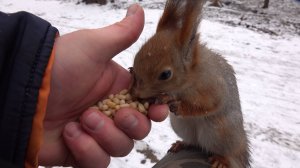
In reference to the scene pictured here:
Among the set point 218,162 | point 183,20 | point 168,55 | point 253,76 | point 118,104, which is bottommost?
point 253,76

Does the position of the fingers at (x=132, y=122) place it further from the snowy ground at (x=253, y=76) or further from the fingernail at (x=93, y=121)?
the snowy ground at (x=253, y=76)

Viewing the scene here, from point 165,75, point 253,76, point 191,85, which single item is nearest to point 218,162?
point 191,85

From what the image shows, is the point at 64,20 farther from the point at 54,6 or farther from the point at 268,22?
the point at 268,22

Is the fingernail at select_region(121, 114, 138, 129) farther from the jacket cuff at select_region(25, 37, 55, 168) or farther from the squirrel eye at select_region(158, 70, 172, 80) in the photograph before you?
the jacket cuff at select_region(25, 37, 55, 168)

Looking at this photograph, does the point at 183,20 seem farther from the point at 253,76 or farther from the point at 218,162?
the point at 253,76

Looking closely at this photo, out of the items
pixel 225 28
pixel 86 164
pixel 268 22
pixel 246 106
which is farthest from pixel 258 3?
pixel 86 164

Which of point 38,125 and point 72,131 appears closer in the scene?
point 38,125

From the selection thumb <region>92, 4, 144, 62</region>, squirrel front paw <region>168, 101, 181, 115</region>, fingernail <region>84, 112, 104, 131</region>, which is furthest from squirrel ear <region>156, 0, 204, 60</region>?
fingernail <region>84, 112, 104, 131</region>

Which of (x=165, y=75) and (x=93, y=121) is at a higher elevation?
(x=165, y=75)
